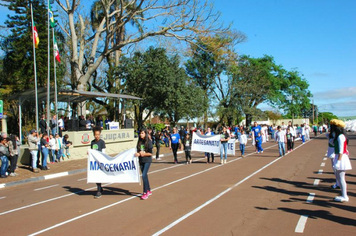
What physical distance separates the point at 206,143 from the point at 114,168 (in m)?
8.34

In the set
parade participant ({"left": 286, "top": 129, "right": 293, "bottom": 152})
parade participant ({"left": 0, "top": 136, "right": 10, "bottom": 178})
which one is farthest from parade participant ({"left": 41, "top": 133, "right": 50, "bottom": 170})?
parade participant ({"left": 286, "top": 129, "right": 293, "bottom": 152})

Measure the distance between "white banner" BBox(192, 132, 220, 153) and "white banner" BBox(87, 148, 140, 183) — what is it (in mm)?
8037

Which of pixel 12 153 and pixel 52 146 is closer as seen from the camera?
pixel 12 153

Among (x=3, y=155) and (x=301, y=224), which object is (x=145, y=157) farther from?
(x=3, y=155)

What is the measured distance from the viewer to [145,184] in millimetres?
8625

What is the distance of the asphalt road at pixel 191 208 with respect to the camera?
6.07 meters

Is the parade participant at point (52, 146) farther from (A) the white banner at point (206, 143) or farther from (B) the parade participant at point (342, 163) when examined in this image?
(B) the parade participant at point (342, 163)

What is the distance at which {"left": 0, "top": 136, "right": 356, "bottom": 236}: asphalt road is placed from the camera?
19.9 ft

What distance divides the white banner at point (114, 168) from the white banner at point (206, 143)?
8037mm

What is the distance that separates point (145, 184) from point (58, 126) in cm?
1433

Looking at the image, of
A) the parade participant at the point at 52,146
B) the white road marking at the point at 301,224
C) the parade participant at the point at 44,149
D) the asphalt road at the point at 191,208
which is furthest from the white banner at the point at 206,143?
the white road marking at the point at 301,224

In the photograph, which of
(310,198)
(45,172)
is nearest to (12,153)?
(45,172)

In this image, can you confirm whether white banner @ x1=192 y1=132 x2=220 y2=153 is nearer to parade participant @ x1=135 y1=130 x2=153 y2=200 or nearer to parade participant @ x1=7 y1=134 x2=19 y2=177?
parade participant @ x1=135 y1=130 x2=153 y2=200

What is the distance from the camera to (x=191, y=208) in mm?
7492
